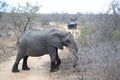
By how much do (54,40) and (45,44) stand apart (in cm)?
44

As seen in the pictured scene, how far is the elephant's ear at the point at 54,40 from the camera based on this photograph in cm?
1176

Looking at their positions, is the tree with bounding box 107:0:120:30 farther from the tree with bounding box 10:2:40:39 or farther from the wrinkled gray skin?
the tree with bounding box 10:2:40:39

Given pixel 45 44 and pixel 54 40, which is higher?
pixel 54 40

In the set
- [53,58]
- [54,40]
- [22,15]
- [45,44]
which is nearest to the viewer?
[53,58]

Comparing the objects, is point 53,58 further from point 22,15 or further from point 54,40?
point 22,15

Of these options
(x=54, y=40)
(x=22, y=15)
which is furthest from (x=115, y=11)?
(x=22, y=15)

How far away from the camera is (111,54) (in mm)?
8000

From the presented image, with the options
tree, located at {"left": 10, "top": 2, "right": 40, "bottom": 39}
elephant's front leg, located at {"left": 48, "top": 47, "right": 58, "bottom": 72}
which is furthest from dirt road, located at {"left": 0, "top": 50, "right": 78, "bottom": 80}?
tree, located at {"left": 10, "top": 2, "right": 40, "bottom": 39}

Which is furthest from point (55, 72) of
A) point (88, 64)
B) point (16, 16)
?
point (16, 16)

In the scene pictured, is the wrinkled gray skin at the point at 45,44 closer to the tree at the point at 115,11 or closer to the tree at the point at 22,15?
the tree at the point at 115,11

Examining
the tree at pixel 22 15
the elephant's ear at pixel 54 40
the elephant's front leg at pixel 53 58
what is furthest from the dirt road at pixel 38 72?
the tree at pixel 22 15

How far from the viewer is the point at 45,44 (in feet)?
39.3

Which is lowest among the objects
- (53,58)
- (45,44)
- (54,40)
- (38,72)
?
(38,72)

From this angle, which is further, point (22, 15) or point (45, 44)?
point (22, 15)
